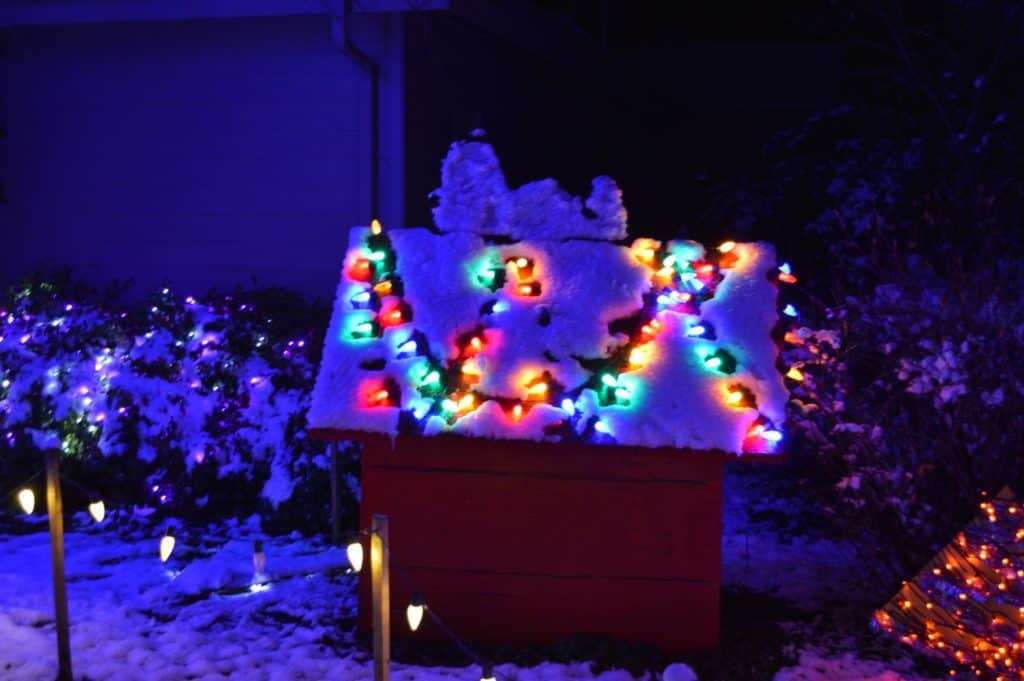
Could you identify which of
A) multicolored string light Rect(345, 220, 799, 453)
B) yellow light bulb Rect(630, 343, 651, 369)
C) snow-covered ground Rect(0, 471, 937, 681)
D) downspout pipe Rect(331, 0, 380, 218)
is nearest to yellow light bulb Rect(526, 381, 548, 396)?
multicolored string light Rect(345, 220, 799, 453)

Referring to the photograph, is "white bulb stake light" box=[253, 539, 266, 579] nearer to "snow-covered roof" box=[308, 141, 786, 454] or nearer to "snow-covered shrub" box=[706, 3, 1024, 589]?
"snow-covered roof" box=[308, 141, 786, 454]

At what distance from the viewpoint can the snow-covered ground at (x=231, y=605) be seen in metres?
4.54

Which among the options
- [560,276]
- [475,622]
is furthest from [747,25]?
[475,622]

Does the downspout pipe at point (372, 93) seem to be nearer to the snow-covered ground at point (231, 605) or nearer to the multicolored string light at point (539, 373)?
the snow-covered ground at point (231, 605)

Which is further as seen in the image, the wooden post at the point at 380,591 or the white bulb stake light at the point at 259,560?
the white bulb stake light at the point at 259,560

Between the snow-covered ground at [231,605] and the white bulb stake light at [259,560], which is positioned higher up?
the white bulb stake light at [259,560]

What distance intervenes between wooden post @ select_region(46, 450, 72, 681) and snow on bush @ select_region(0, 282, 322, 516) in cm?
252

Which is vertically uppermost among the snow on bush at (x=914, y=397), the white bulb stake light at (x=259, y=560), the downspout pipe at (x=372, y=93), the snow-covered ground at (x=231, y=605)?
the downspout pipe at (x=372, y=93)

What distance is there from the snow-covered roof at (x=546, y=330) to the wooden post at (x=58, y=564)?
3.79 feet

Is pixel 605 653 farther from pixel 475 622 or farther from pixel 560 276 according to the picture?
pixel 560 276

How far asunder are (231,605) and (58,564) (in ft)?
4.20

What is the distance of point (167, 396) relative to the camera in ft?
24.0

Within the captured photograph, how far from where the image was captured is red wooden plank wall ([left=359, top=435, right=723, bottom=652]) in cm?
463

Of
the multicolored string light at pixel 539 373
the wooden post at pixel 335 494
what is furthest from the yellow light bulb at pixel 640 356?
the wooden post at pixel 335 494
